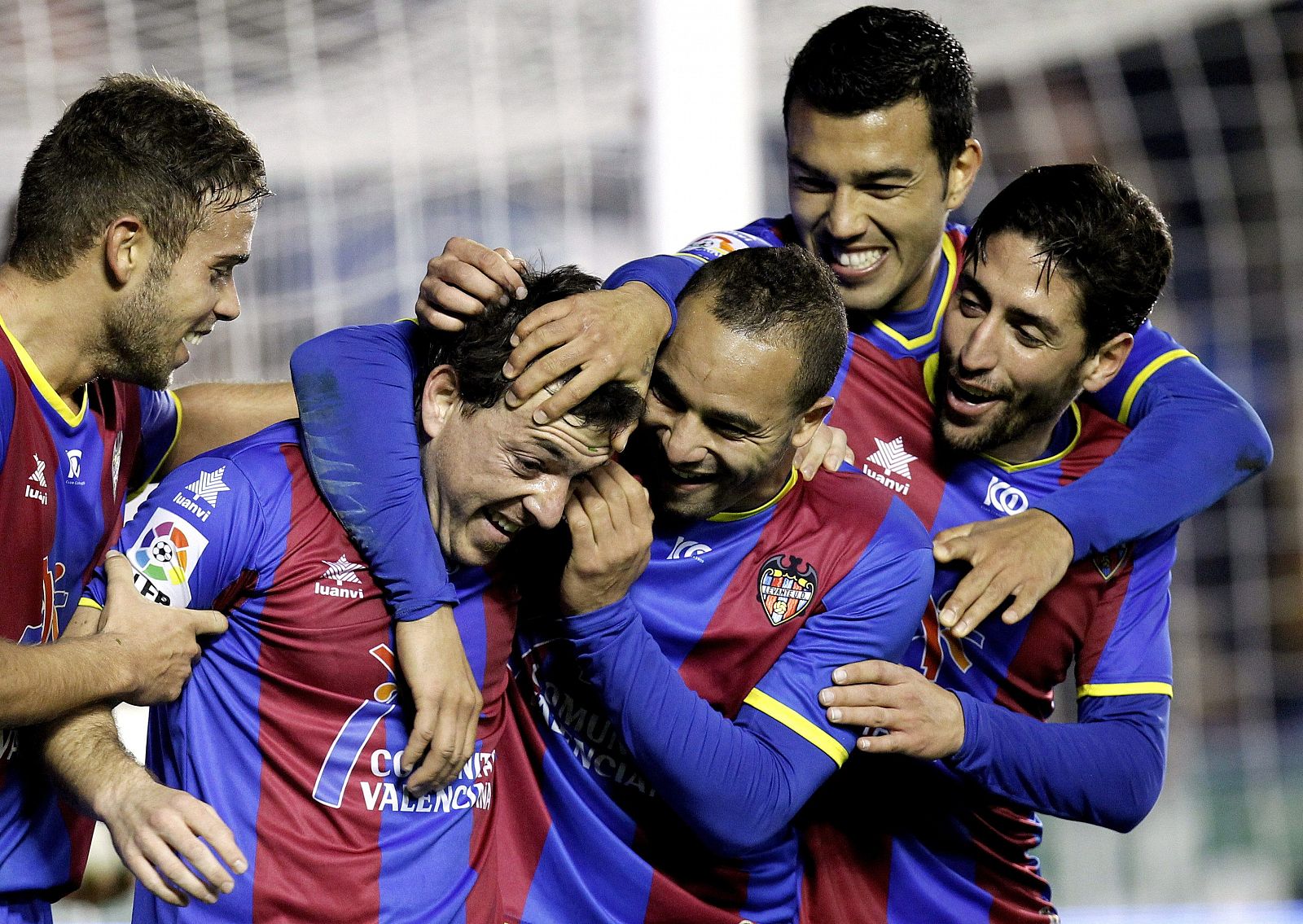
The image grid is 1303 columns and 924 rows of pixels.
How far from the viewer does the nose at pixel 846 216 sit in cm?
260

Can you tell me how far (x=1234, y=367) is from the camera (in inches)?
271

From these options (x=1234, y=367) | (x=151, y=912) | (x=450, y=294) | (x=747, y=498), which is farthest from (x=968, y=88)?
(x=1234, y=367)

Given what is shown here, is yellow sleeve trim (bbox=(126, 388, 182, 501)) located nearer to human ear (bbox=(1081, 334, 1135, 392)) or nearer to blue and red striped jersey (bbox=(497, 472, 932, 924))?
blue and red striped jersey (bbox=(497, 472, 932, 924))

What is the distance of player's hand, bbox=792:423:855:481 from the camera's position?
244cm

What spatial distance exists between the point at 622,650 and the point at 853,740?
47 cm

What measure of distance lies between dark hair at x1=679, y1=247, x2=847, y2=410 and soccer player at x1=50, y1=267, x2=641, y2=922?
0.83 ft

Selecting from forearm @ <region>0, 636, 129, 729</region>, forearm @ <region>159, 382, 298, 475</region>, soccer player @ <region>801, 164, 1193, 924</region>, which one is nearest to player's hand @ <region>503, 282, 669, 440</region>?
forearm @ <region>0, 636, 129, 729</region>

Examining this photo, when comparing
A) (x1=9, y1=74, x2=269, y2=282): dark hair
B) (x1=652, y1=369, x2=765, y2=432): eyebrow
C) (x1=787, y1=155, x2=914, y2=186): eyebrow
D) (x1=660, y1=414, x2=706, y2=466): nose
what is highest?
(x1=9, y1=74, x2=269, y2=282): dark hair

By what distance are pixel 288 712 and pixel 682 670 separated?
68 cm

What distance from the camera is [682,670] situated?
2.35 metres

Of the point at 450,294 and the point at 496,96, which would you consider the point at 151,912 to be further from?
the point at 496,96

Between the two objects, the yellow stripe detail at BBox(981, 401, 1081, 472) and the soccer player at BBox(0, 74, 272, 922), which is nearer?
the soccer player at BBox(0, 74, 272, 922)

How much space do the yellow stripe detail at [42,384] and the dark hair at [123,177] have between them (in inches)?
4.4

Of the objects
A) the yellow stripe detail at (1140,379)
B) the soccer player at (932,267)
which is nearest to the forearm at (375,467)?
the soccer player at (932,267)
